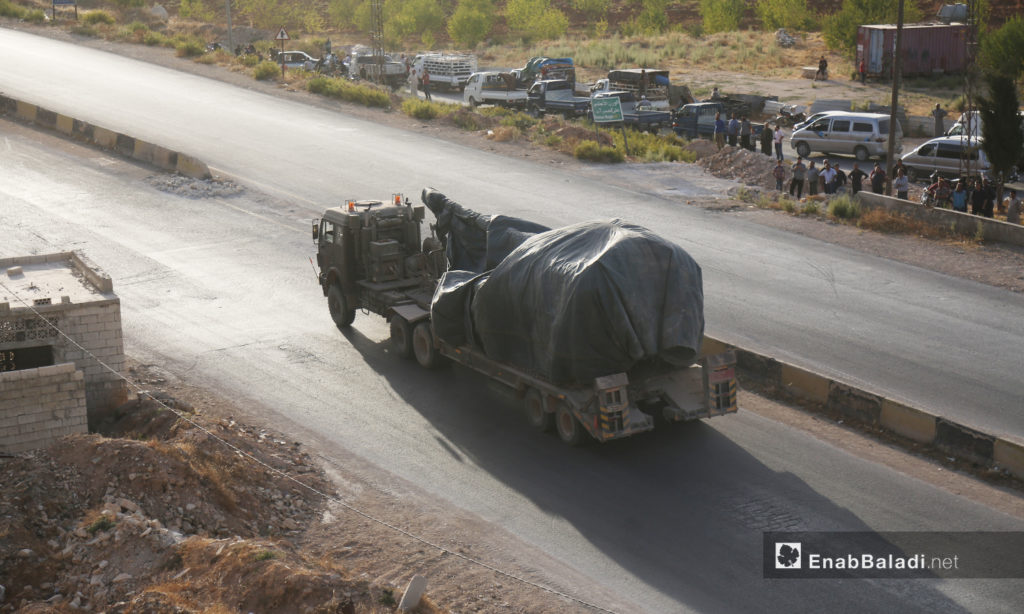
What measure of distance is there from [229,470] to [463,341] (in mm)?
4027

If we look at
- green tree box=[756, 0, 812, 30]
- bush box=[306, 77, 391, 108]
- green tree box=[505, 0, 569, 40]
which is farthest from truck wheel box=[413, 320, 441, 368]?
green tree box=[505, 0, 569, 40]

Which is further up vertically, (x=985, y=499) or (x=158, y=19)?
(x=158, y=19)

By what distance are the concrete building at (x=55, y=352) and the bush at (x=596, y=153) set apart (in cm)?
1852

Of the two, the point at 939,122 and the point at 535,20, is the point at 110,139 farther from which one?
the point at 535,20

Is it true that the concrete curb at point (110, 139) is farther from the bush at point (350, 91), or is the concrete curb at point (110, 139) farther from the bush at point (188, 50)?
the bush at point (188, 50)

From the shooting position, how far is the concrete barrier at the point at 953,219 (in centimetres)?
2294

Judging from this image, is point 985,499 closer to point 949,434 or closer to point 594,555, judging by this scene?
point 949,434

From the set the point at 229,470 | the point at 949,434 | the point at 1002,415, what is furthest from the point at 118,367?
the point at 1002,415

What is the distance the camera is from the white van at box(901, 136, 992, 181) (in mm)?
30547

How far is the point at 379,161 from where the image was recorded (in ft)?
102

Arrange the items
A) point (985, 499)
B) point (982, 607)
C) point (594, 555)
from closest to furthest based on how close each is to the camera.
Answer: point (982, 607) → point (594, 555) → point (985, 499)

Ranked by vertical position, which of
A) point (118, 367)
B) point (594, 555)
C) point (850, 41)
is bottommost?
point (594, 555)

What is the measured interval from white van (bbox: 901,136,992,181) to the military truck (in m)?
18.8

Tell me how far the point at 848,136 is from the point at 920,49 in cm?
2065
